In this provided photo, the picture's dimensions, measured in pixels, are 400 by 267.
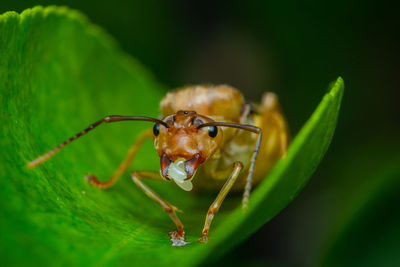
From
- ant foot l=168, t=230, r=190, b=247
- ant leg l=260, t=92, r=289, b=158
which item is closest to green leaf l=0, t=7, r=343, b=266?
ant foot l=168, t=230, r=190, b=247

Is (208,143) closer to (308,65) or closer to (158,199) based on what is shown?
(158,199)

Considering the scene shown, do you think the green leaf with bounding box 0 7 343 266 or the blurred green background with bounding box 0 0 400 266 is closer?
the green leaf with bounding box 0 7 343 266

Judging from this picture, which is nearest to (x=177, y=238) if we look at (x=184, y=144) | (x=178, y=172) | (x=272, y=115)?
(x=178, y=172)

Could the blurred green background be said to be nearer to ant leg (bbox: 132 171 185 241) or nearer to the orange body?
the orange body

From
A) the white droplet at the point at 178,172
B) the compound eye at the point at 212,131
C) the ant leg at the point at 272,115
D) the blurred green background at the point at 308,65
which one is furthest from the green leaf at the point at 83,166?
the ant leg at the point at 272,115

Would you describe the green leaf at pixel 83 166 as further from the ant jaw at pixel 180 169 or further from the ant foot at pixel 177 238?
the ant jaw at pixel 180 169

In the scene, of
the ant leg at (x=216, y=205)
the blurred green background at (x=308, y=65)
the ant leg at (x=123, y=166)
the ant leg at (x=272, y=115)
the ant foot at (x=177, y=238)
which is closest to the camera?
the ant foot at (x=177, y=238)
